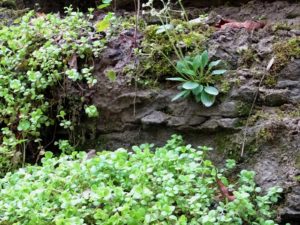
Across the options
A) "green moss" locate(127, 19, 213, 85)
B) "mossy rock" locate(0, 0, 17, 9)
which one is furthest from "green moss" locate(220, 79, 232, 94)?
"mossy rock" locate(0, 0, 17, 9)

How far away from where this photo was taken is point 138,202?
185 centimetres

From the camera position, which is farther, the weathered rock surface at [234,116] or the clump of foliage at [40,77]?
the clump of foliage at [40,77]

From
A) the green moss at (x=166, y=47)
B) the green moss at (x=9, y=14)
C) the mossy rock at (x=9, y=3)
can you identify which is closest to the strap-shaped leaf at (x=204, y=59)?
the green moss at (x=166, y=47)

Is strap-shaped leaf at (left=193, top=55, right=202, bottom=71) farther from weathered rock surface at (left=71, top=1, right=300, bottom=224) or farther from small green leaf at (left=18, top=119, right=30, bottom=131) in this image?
small green leaf at (left=18, top=119, right=30, bottom=131)

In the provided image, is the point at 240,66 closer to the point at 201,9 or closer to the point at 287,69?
the point at 287,69

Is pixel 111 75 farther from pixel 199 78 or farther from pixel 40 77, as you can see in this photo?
pixel 199 78

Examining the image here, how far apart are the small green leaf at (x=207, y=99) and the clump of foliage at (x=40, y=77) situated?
61 centimetres

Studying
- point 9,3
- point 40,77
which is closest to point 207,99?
point 40,77

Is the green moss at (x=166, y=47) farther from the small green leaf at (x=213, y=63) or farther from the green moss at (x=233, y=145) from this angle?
the green moss at (x=233, y=145)

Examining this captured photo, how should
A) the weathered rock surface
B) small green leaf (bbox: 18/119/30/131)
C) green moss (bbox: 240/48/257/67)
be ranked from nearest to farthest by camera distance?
the weathered rock surface, green moss (bbox: 240/48/257/67), small green leaf (bbox: 18/119/30/131)

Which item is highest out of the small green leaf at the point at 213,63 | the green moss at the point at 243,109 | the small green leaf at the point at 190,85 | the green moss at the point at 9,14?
the green moss at the point at 9,14

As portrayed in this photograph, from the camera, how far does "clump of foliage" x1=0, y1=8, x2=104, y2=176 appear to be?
2.71m

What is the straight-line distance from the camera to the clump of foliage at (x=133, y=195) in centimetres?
179

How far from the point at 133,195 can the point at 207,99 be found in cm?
79
